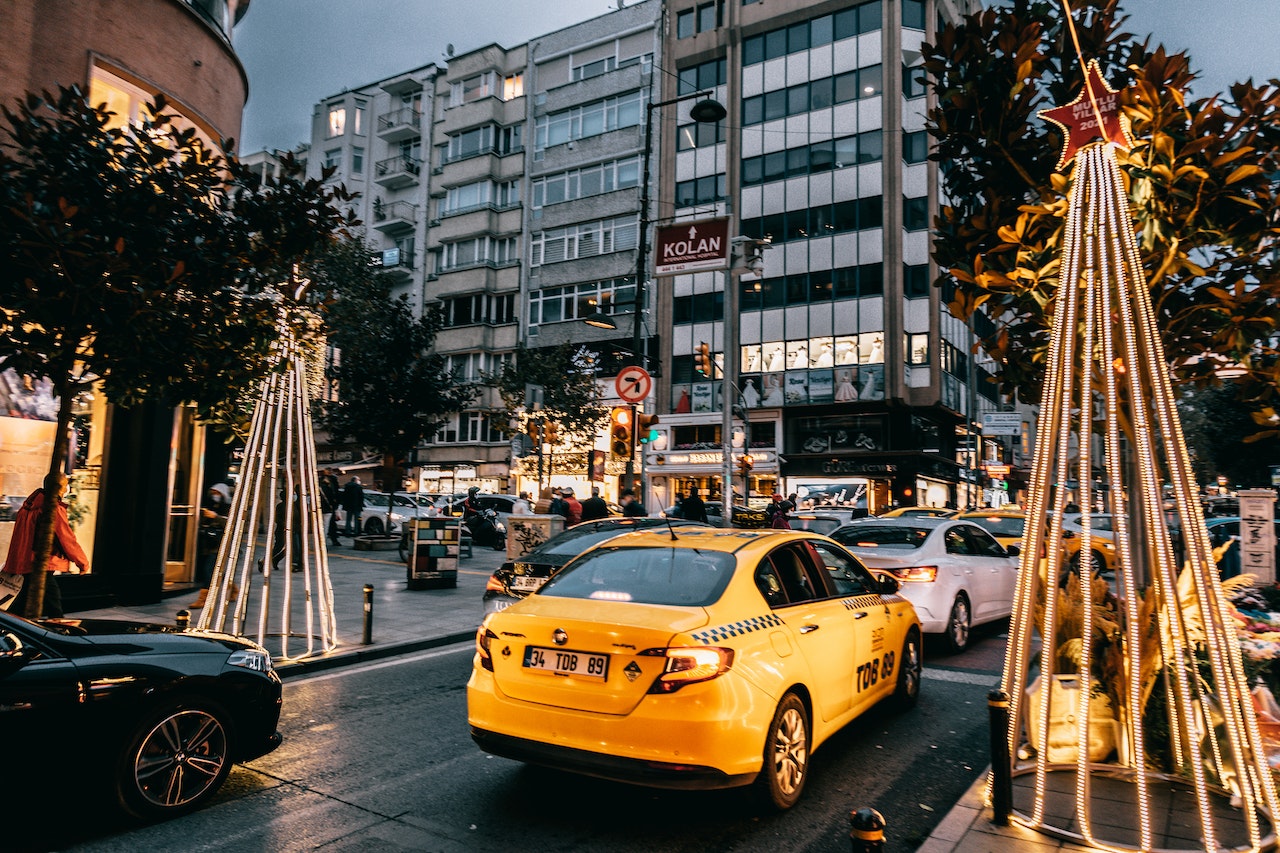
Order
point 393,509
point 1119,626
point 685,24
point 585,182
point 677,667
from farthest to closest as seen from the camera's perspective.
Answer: point 585,182
point 685,24
point 393,509
point 1119,626
point 677,667

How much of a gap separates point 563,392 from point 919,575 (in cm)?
2838

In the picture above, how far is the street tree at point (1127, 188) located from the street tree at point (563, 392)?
1187 inches

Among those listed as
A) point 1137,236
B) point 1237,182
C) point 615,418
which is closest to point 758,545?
point 1137,236

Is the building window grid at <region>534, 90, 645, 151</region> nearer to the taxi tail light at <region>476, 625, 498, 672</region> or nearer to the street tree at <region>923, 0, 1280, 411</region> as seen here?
the street tree at <region>923, 0, 1280, 411</region>

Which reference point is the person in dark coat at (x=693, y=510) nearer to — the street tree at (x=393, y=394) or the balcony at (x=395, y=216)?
the street tree at (x=393, y=394)

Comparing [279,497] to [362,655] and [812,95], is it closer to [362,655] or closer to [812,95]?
[362,655]

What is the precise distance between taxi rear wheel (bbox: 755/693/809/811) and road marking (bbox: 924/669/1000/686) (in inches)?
148

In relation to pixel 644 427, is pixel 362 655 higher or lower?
lower

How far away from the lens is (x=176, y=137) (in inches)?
310

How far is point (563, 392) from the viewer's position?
36.6 meters

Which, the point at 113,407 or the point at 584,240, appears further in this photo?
the point at 584,240

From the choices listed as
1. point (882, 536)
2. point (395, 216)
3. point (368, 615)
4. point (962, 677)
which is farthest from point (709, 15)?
point (962, 677)

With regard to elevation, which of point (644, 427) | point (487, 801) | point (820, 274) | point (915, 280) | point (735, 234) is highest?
point (735, 234)

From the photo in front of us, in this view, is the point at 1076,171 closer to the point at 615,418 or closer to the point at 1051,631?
the point at 1051,631
